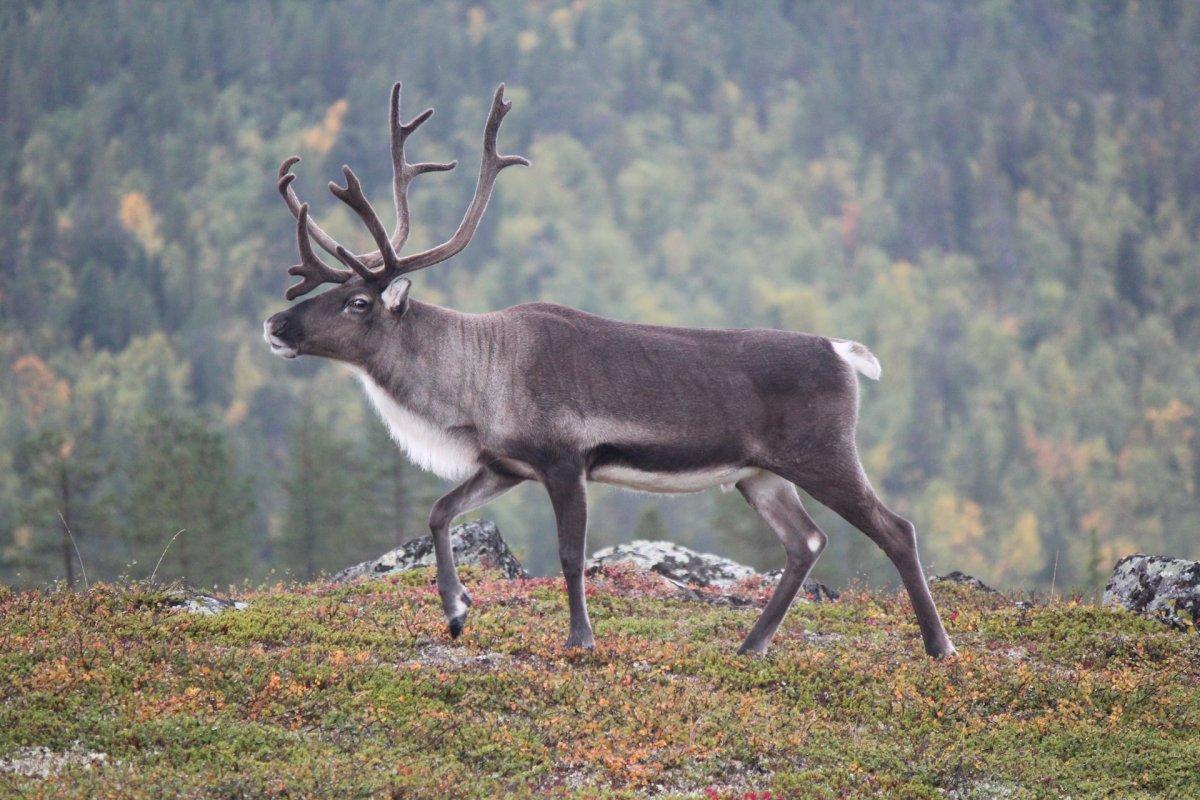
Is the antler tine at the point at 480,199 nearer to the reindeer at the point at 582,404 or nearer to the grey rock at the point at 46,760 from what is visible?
the reindeer at the point at 582,404

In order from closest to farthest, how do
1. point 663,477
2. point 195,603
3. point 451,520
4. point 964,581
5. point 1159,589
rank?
point 663,477
point 451,520
point 195,603
point 1159,589
point 964,581

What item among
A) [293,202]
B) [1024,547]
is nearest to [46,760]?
[293,202]

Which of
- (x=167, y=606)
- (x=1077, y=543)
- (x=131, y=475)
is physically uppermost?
(x=167, y=606)

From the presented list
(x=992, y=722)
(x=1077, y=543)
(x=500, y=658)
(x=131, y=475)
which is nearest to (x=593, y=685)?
(x=500, y=658)

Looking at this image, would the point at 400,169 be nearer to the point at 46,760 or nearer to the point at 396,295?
the point at 396,295

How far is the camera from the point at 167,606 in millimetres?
12727

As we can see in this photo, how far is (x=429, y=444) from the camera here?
12844 mm

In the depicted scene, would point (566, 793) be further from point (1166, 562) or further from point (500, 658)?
point (1166, 562)

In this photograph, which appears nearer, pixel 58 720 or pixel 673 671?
pixel 58 720

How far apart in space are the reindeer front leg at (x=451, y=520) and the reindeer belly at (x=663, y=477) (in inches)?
33.7

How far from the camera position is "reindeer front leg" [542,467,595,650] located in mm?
12055

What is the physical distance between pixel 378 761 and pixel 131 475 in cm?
5653

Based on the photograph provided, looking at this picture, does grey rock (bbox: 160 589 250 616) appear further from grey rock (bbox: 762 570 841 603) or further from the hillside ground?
grey rock (bbox: 762 570 841 603)

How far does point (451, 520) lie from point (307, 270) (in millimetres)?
2695
